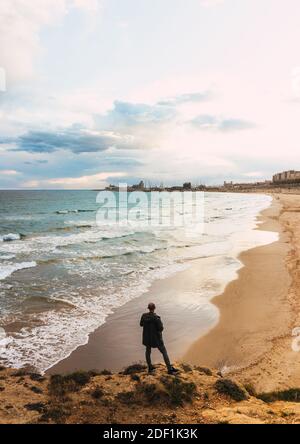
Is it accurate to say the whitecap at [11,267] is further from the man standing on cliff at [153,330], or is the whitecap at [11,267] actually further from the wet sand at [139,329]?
Answer: the man standing on cliff at [153,330]

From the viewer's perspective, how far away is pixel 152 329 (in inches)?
320

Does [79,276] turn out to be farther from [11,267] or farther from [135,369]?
[135,369]

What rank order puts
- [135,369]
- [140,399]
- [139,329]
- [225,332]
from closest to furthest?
[140,399] < [135,369] < [225,332] < [139,329]

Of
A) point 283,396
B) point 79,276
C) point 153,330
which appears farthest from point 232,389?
point 79,276

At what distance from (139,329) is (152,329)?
442 cm

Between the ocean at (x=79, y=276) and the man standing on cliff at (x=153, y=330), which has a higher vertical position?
the man standing on cliff at (x=153, y=330)

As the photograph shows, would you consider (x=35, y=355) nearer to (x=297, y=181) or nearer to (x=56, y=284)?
(x=56, y=284)

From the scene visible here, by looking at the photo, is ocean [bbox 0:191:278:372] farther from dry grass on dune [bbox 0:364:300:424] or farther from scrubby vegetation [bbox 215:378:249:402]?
scrubby vegetation [bbox 215:378:249:402]

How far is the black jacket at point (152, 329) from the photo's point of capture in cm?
809

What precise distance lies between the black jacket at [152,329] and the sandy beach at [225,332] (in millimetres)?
2078

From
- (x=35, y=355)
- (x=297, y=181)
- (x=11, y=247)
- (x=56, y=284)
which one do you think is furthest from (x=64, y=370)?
(x=297, y=181)

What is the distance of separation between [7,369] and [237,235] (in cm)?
2859

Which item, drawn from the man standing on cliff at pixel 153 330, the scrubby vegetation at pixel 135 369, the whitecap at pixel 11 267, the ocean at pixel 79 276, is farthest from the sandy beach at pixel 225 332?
the whitecap at pixel 11 267

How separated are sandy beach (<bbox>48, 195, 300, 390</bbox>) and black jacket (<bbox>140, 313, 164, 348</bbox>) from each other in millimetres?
2078
